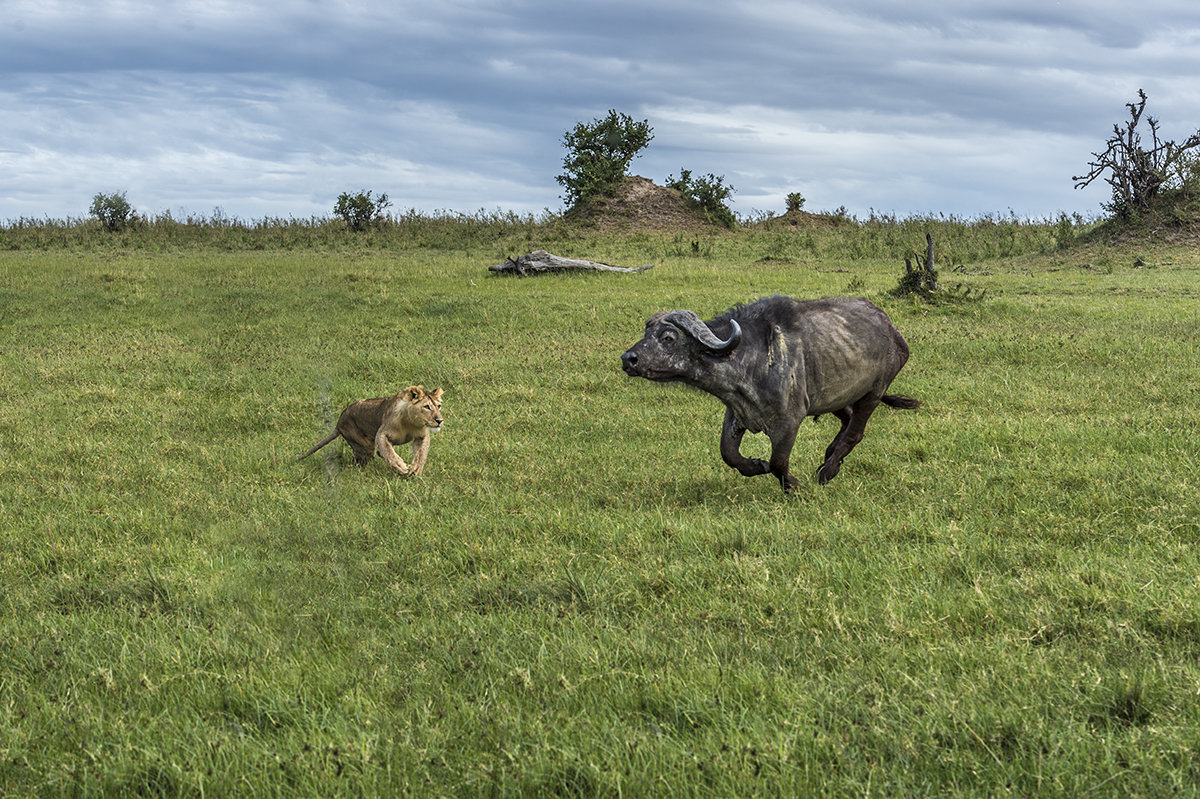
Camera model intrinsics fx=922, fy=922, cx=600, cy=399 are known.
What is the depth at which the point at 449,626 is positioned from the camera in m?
5.23

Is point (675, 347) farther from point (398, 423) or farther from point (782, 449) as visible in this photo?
point (398, 423)

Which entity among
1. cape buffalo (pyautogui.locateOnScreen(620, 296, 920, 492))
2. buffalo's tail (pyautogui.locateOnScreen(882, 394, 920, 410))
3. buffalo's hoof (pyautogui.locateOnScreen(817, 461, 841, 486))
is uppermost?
cape buffalo (pyautogui.locateOnScreen(620, 296, 920, 492))

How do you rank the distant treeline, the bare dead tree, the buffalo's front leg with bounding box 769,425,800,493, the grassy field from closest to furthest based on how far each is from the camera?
the grassy field, the buffalo's front leg with bounding box 769,425,800,493, the bare dead tree, the distant treeline

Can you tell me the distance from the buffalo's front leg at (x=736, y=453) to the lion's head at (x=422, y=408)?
279 centimetres

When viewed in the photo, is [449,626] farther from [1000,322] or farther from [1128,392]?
[1000,322]

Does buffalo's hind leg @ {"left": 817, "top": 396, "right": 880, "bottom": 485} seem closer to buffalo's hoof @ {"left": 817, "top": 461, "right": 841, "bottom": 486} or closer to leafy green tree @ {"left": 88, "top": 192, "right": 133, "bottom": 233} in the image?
buffalo's hoof @ {"left": 817, "top": 461, "right": 841, "bottom": 486}

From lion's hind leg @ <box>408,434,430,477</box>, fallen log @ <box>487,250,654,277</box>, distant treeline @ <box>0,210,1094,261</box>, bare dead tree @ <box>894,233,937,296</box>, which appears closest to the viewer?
lion's hind leg @ <box>408,434,430,477</box>

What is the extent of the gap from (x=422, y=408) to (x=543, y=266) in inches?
714

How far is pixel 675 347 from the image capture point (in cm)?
741

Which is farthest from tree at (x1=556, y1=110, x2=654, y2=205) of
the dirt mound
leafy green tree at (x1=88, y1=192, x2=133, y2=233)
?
leafy green tree at (x1=88, y1=192, x2=133, y2=233)

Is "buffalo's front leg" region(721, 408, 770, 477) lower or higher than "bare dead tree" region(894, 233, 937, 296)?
lower

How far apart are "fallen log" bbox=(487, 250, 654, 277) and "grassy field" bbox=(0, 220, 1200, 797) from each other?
12.4m

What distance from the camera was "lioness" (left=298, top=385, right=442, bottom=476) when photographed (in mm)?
8898

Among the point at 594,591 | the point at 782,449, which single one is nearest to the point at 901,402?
the point at 782,449
